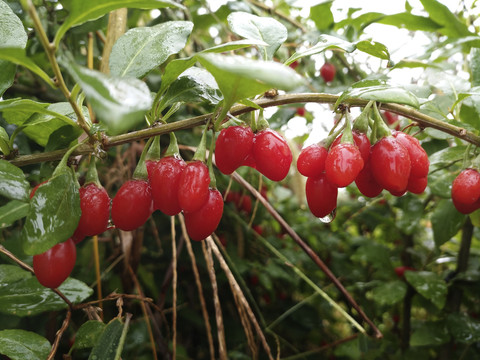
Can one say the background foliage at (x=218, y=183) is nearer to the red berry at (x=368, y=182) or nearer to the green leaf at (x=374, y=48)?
the green leaf at (x=374, y=48)

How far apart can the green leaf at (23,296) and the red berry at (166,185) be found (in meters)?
0.41

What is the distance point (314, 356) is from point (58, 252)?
142 centimetres

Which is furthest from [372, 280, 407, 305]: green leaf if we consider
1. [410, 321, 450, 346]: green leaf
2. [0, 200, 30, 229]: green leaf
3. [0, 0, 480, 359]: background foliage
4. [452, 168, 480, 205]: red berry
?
[0, 200, 30, 229]: green leaf

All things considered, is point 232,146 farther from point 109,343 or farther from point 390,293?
point 390,293

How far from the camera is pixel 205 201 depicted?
0.74 m

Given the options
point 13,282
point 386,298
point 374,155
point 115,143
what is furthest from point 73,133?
point 386,298

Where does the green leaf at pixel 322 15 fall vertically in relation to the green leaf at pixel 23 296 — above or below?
above

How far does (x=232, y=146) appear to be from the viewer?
0.74 m

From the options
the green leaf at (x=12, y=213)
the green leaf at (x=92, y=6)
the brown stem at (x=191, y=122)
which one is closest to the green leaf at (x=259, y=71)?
the green leaf at (x=92, y=6)

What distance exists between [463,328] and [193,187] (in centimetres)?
120

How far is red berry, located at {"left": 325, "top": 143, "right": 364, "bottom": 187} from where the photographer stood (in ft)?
2.25

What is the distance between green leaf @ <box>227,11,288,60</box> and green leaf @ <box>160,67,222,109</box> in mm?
119

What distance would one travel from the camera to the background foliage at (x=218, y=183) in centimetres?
66

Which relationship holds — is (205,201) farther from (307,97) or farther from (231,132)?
(307,97)
